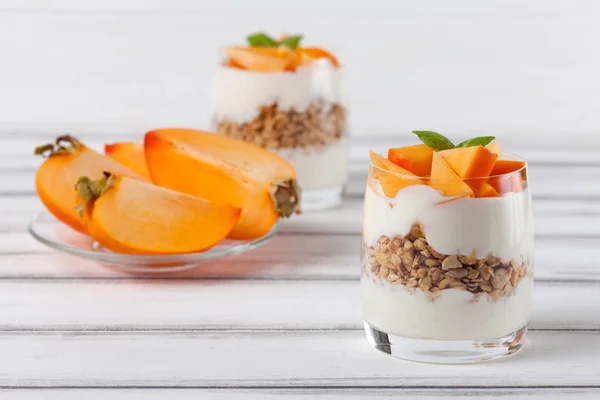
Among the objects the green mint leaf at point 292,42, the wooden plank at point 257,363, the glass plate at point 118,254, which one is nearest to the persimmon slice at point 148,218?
the glass plate at point 118,254

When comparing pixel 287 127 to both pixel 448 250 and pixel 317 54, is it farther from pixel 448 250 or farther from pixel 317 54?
pixel 448 250

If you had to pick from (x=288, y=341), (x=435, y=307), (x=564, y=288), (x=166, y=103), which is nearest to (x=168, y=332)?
(x=288, y=341)

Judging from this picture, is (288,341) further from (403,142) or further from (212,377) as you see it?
(403,142)

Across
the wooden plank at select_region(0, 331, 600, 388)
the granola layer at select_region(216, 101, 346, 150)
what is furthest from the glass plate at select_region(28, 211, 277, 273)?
the granola layer at select_region(216, 101, 346, 150)

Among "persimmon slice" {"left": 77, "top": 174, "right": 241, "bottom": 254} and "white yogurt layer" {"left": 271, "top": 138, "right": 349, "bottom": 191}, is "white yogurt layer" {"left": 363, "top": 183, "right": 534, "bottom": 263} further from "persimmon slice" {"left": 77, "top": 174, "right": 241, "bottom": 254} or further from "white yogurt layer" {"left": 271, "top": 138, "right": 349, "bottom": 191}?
"white yogurt layer" {"left": 271, "top": 138, "right": 349, "bottom": 191}

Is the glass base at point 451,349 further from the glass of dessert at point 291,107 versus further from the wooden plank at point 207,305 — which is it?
the glass of dessert at point 291,107
